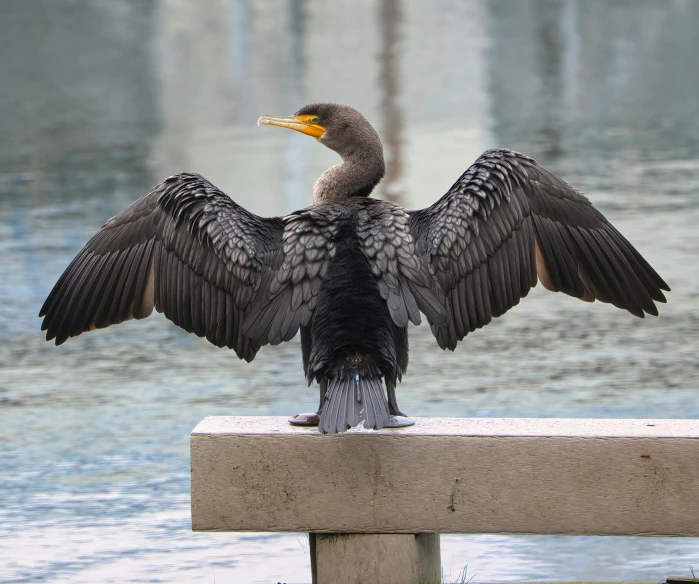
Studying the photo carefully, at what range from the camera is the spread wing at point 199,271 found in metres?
5.10

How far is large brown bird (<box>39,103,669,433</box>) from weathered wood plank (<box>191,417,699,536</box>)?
0.72ft

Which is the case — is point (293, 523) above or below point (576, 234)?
below

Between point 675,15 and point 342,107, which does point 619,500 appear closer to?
point 342,107

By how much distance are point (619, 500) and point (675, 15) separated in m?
21.6

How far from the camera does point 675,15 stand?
82.2ft

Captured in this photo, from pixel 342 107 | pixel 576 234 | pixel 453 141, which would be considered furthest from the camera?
pixel 453 141

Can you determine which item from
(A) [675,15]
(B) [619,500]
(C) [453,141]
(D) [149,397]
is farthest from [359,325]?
(A) [675,15]

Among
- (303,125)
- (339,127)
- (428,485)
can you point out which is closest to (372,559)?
(428,485)

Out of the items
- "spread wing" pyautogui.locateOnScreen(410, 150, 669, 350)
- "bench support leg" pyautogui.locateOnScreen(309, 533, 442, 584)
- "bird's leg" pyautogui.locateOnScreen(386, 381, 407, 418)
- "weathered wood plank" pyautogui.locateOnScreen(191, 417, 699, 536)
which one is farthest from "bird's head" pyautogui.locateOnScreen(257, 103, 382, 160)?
"bench support leg" pyautogui.locateOnScreen(309, 533, 442, 584)

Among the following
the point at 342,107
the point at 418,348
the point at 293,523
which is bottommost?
the point at 418,348

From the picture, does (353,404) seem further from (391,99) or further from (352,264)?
(391,99)

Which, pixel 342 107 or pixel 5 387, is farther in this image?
pixel 5 387

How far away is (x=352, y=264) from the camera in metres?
5.02

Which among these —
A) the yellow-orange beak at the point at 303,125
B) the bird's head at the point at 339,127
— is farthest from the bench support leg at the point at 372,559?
the yellow-orange beak at the point at 303,125
